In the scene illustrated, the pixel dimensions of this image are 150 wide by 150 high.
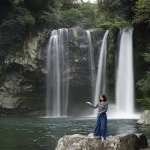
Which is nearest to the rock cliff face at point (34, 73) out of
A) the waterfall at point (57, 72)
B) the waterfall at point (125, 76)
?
the waterfall at point (57, 72)

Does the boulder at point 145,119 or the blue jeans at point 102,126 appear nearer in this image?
the blue jeans at point 102,126

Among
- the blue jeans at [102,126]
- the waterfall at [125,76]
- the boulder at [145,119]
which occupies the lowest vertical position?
the boulder at [145,119]

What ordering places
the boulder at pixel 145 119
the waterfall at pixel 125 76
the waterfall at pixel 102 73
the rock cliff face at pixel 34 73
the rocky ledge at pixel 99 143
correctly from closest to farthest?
the rocky ledge at pixel 99 143 → the boulder at pixel 145 119 → the waterfall at pixel 125 76 → the rock cliff face at pixel 34 73 → the waterfall at pixel 102 73

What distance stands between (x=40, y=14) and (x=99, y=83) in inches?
379

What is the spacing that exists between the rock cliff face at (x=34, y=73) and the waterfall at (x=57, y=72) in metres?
0.53

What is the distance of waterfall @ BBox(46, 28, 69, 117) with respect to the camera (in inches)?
1082

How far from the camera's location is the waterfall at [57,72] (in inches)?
1082

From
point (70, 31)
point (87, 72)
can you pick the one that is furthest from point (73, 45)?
point (87, 72)

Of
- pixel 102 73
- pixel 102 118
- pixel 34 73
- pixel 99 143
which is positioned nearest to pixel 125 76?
pixel 102 73

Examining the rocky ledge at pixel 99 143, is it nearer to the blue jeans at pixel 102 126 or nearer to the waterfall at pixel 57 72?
the blue jeans at pixel 102 126

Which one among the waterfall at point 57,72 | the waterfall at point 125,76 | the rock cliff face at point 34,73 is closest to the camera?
the waterfall at point 125,76

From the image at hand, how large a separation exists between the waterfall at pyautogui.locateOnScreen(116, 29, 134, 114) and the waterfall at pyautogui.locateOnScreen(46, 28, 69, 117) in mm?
5559

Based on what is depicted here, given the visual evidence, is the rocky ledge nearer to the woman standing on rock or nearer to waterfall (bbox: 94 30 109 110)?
the woman standing on rock

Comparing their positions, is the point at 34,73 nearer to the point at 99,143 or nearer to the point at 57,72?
the point at 57,72
